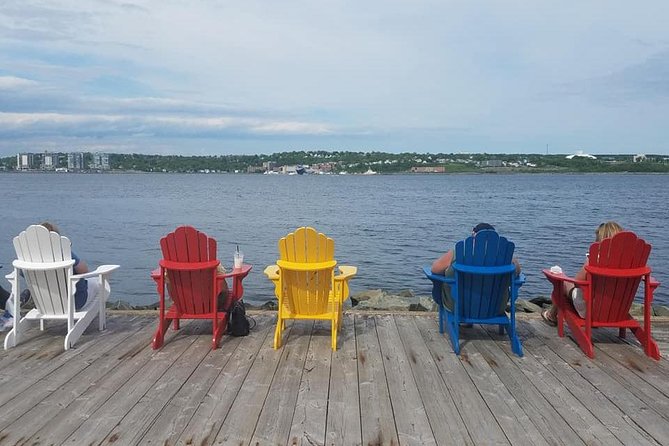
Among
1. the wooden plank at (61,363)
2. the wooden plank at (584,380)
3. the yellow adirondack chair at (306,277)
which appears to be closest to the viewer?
the wooden plank at (584,380)

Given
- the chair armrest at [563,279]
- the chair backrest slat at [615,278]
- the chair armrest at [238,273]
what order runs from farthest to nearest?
the chair armrest at [238,273] < the chair armrest at [563,279] < the chair backrest slat at [615,278]

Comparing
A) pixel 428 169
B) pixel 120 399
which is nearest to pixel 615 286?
pixel 120 399

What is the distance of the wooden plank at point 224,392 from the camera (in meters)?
3.56

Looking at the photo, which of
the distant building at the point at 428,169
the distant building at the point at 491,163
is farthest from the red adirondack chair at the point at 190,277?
the distant building at the point at 491,163

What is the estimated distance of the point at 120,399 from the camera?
13.4ft

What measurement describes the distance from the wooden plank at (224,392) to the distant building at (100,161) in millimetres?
127646

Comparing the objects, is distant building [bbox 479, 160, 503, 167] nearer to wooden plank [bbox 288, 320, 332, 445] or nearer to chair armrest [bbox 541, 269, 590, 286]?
chair armrest [bbox 541, 269, 590, 286]

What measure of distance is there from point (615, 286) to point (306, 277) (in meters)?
2.57

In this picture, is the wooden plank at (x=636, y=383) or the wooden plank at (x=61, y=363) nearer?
the wooden plank at (x=636, y=383)

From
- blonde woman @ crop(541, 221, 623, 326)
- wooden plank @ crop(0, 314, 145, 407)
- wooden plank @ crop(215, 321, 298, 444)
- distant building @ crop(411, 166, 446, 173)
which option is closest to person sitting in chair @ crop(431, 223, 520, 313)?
blonde woman @ crop(541, 221, 623, 326)

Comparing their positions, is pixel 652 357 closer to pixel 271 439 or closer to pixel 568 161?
pixel 271 439

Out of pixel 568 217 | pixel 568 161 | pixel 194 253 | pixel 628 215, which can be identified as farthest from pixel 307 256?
pixel 568 161

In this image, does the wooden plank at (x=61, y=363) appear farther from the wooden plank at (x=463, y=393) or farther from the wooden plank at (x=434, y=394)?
the wooden plank at (x=463, y=393)

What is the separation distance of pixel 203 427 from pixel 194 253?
1.82 metres
